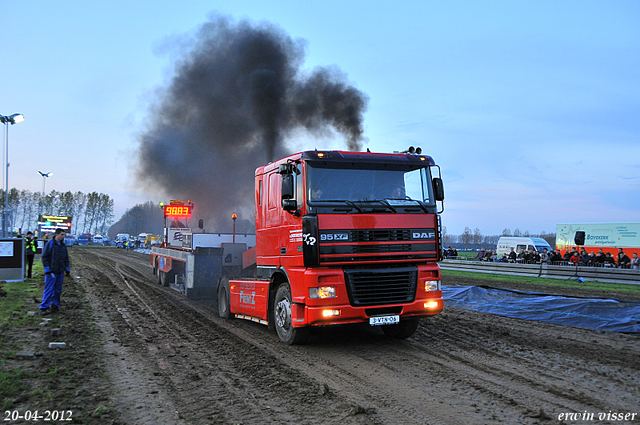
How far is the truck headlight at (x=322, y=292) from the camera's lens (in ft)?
22.7

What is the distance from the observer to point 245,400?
4.93m

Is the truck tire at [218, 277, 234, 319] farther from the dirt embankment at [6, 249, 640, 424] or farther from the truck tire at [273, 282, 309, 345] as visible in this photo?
the truck tire at [273, 282, 309, 345]

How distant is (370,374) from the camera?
235 inches

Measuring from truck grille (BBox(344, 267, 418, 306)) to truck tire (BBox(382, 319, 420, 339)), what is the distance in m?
0.78

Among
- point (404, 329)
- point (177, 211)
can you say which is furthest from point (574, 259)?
point (177, 211)

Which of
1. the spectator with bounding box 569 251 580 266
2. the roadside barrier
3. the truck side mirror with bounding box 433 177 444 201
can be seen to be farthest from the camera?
the spectator with bounding box 569 251 580 266

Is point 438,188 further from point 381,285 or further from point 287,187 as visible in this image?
point 287,187

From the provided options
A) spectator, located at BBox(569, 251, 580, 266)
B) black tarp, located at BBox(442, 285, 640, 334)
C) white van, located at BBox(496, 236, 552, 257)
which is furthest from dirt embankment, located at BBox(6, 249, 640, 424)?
white van, located at BBox(496, 236, 552, 257)

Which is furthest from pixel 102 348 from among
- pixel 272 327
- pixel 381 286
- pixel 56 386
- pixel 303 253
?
pixel 381 286

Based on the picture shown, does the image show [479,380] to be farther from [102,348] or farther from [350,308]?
[102,348]

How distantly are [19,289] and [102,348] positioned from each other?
9444 millimetres

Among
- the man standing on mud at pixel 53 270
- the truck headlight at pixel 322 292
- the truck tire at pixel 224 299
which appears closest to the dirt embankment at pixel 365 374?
the truck tire at pixel 224 299

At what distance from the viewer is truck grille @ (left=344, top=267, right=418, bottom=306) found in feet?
23.3

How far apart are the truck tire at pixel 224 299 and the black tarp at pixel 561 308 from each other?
19.6 feet
